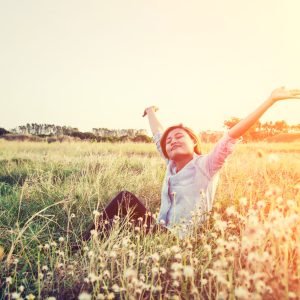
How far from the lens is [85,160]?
30.5 ft

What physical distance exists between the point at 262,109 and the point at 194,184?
1161 millimetres

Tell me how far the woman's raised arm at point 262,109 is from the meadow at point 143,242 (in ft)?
1.83

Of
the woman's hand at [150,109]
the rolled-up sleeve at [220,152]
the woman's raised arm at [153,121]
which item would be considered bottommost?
the rolled-up sleeve at [220,152]

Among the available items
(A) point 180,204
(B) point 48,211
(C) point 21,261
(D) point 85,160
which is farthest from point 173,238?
(D) point 85,160

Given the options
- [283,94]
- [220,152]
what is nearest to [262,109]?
[283,94]

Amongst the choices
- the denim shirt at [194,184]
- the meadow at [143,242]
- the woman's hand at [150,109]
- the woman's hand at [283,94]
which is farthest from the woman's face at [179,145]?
the woman's hand at [150,109]

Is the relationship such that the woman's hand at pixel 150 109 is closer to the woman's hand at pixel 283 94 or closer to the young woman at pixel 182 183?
the young woman at pixel 182 183

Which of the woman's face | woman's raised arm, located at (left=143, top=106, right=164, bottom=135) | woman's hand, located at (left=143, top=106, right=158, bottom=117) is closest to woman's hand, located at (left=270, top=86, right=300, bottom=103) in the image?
the woman's face

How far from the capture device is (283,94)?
3352mm

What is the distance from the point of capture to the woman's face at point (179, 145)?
14.8 feet

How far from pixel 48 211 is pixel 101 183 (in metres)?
1.61

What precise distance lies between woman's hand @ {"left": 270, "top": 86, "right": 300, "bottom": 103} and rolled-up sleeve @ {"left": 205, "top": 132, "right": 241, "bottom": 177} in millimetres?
659

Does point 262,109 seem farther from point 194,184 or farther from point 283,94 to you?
point 194,184

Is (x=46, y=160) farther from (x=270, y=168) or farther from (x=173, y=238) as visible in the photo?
(x=173, y=238)
